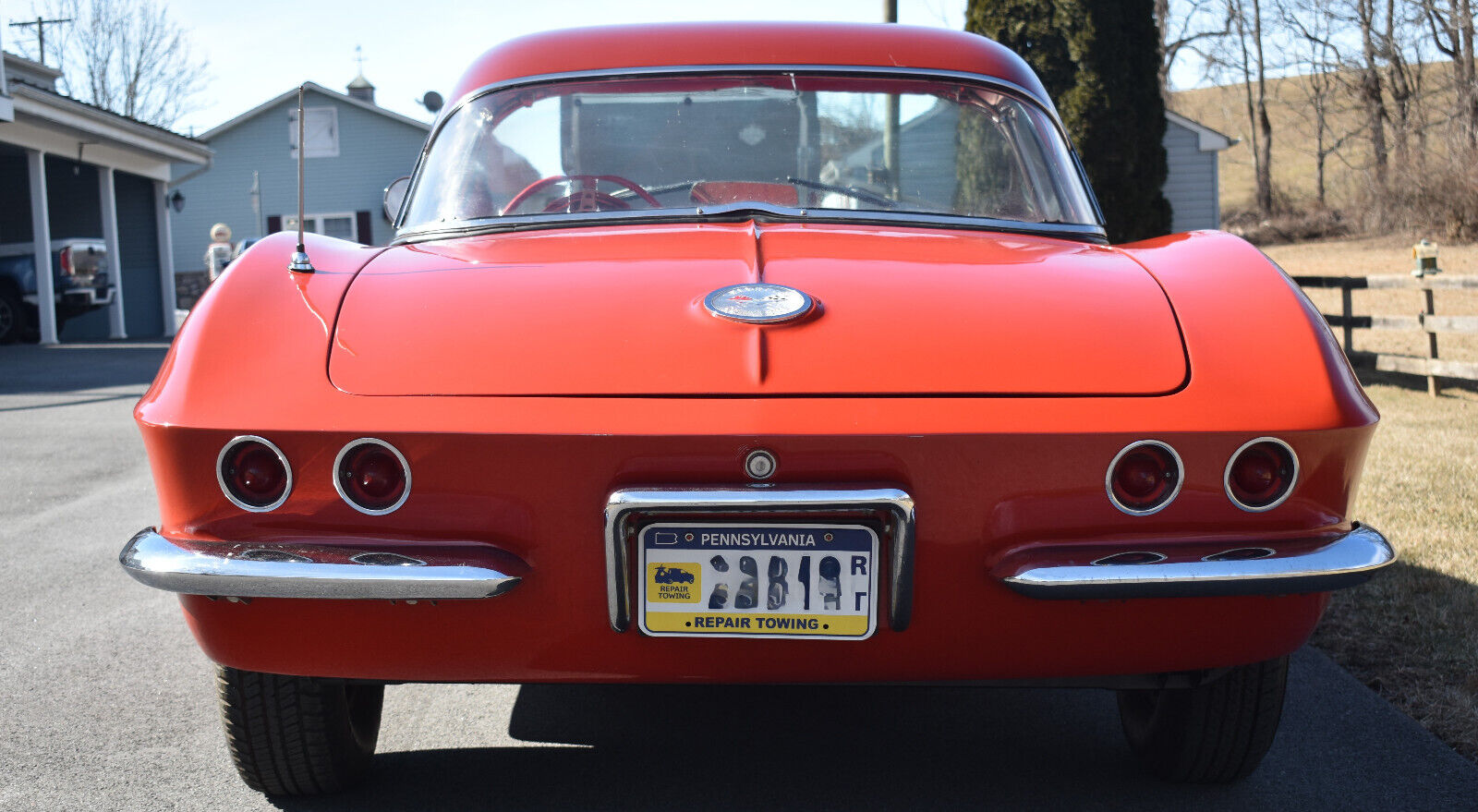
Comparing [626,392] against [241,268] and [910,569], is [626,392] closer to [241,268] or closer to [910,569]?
[910,569]

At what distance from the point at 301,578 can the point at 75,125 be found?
61.4ft

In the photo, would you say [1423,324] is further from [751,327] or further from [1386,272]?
[1386,272]

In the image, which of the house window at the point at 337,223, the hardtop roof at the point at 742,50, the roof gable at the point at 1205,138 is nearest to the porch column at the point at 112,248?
the house window at the point at 337,223

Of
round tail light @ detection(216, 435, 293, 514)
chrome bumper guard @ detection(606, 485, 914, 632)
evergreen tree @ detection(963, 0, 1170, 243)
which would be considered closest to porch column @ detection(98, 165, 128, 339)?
evergreen tree @ detection(963, 0, 1170, 243)

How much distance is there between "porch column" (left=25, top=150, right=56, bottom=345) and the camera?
17516mm

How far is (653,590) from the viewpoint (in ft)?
6.82

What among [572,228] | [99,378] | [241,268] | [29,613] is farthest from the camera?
[99,378]

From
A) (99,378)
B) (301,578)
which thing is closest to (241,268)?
(301,578)

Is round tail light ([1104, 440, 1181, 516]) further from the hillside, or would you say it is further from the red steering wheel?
the hillside

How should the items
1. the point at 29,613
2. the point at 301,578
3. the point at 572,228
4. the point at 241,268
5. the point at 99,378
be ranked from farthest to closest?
the point at 99,378 < the point at 29,613 < the point at 572,228 < the point at 241,268 < the point at 301,578

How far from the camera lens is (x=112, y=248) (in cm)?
1955

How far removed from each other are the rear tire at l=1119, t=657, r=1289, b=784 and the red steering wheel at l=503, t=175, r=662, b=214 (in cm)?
162

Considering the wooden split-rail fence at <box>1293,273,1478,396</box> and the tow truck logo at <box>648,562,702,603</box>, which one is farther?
the wooden split-rail fence at <box>1293,273,1478,396</box>

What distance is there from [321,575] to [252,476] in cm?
21
